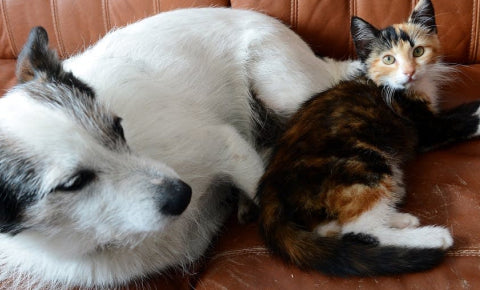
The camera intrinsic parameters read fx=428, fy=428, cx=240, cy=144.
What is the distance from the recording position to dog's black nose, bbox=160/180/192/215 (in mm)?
934

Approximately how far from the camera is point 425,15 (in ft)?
4.90

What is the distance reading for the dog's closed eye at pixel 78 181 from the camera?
0.92m

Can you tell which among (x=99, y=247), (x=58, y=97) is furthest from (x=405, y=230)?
(x=58, y=97)

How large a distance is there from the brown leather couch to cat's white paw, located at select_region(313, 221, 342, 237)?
12cm

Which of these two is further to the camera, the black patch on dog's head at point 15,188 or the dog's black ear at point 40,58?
the dog's black ear at point 40,58

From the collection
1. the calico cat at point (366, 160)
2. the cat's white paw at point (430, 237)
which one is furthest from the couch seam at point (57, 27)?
the cat's white paw at point (430, 237)

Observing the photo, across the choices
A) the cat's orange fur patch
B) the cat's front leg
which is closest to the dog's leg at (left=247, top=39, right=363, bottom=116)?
the cat's front leg

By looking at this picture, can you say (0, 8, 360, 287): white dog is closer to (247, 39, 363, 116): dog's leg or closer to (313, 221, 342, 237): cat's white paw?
(247, 39, 363, 116): dog's leg

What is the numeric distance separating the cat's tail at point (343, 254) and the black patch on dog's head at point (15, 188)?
0.58m

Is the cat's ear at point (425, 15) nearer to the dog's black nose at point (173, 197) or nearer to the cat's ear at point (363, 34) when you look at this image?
the cat's ear at point (363, 34)

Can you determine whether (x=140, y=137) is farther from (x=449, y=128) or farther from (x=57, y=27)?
(x=57, y=27)

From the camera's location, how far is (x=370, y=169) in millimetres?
1188

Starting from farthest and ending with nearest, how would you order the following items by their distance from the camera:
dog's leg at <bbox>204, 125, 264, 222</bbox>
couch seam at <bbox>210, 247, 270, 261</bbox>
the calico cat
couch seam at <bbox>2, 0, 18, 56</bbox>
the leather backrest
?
couch seam at <bbox>2, 0, 18, 56</bbox>
the leather backrest
dog's leg at <bbox>204, 125, 264, 222</bbox>
couch seam at <bbox>210, 247, 270, 261</bbox>
the calico cat

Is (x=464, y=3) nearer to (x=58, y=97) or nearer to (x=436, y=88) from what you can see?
(x=436, y=88)
